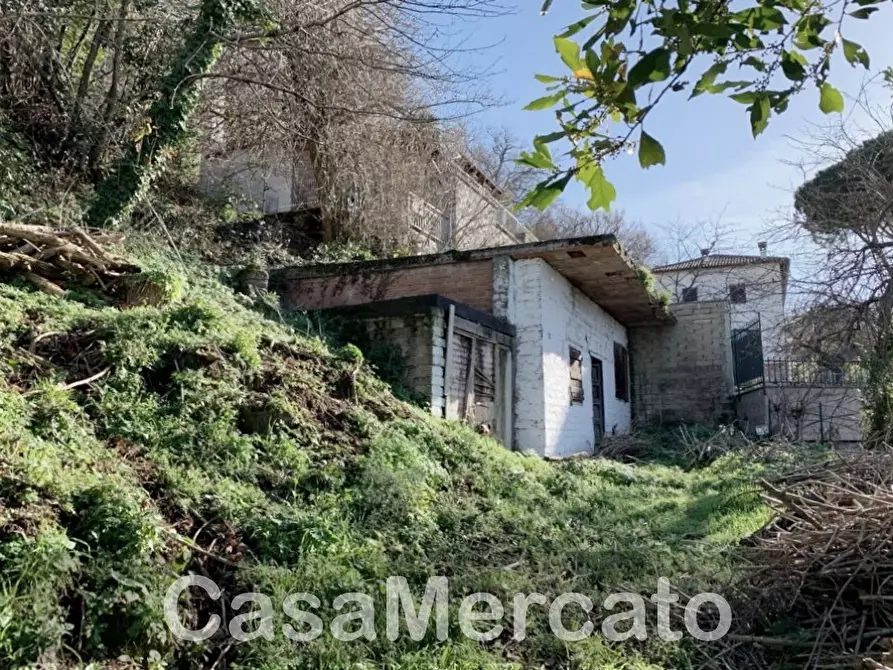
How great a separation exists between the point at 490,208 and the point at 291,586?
17.3 m

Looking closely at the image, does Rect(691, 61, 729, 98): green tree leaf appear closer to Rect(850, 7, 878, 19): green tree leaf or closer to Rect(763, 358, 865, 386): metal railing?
Rect(850, 7, 878, 19): green tree leaf

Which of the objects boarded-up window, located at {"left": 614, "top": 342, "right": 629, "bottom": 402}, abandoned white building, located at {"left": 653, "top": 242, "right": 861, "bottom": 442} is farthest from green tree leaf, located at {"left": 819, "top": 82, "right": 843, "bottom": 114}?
A: boarded-up window, located at {"left": 614, "top": 342, "right": 629, "bottom": 402}

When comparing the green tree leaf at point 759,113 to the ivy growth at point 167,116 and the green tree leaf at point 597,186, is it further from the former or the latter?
the ivy growth at point 167,116

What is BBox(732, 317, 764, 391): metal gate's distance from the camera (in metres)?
16.2

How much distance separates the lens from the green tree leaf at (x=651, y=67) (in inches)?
69.1

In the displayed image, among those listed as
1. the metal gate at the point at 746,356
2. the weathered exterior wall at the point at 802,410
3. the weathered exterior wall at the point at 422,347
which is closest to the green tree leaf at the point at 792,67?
the weathered exterior wall at the point at 422,347

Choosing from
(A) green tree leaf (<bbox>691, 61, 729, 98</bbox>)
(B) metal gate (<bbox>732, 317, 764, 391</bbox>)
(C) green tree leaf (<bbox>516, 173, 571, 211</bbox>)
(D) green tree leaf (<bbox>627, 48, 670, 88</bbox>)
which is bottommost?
(C) green tree leaf (<bbox>516, 173, 571, 211</bbox>)

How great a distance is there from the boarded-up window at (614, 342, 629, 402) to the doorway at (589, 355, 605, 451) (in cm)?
131

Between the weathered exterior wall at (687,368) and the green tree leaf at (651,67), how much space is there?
15.2 meters

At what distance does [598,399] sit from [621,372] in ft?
7.78

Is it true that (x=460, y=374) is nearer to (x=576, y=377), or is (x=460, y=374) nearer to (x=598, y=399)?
(x=576, y=377)

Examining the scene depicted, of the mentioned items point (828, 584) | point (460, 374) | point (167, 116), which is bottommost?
point (828, 584)

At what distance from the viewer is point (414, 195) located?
15.8 meters

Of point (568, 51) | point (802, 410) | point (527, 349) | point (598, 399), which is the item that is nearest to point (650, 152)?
point (568, 51)
